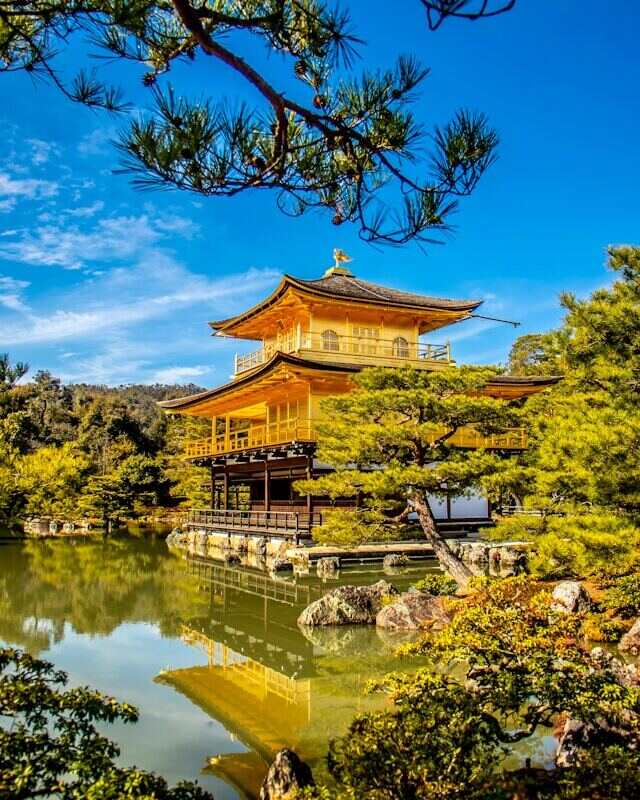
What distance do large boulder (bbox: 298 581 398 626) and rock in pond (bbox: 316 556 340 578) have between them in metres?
4.43

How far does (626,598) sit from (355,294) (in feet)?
45.0

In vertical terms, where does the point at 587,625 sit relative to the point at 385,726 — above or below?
below

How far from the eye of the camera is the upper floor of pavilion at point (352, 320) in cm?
1947

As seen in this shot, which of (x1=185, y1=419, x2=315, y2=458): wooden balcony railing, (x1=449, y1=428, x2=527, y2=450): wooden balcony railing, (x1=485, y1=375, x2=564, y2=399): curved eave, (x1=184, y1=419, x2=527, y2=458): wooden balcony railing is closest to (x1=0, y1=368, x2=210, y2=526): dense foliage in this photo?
(x1=185, y1=419, x2=315, y2=458): wooden balcony railing

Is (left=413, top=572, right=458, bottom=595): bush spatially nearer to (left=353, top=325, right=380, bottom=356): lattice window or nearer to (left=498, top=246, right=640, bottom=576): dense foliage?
(left=498, top=246, right=640, bottom=576): dense foliage

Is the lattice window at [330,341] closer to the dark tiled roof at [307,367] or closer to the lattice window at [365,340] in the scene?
the lattice window at [365,340]

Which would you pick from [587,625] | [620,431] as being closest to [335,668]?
[587,625]

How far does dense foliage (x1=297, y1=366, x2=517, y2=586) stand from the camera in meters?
10.3

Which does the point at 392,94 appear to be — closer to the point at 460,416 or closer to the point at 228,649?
the point at 228,649

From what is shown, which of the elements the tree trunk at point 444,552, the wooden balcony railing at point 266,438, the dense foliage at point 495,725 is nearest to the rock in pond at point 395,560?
the wooden balcony railing at point 266,438

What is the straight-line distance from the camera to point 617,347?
332 inches

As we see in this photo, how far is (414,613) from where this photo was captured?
8.74m

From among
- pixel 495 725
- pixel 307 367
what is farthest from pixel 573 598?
pixel 307 367

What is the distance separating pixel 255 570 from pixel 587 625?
362 inches
